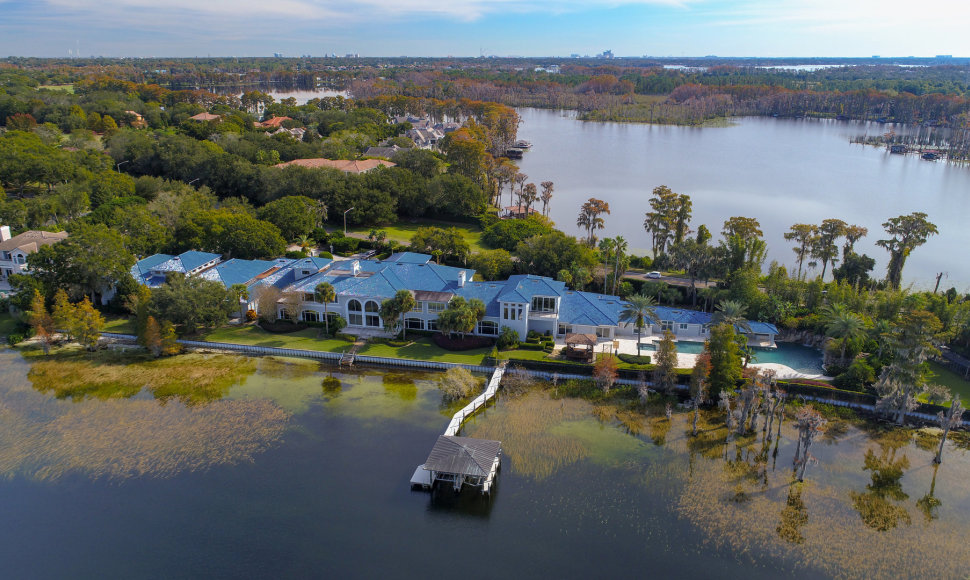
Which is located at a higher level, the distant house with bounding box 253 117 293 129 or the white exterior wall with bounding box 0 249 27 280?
the distant house with bounding box 253 117 293 129

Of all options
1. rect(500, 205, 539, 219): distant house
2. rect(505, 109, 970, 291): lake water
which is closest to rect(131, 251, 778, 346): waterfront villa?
rect(505, 109, 970, 291): lake water

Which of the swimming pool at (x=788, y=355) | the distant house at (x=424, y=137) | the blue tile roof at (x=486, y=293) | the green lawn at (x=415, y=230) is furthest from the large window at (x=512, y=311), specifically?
the distant house at (x=424, y=137)

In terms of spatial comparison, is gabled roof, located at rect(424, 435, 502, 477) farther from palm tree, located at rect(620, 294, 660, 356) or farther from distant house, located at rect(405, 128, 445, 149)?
distant house, located at rect(405, 128, 445, 149)

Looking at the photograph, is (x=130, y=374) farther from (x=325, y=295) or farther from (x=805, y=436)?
(x=805, y=436)

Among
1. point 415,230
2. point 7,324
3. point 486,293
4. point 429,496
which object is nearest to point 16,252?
point 7,324

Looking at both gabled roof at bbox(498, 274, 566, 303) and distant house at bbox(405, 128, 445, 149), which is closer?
gabled roof at bbox(498, 274, 566, 303)

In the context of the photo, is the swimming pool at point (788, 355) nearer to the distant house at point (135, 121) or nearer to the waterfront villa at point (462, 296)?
the waterfront villa at point (462, 296)

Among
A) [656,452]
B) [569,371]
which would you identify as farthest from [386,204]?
[656,452]
